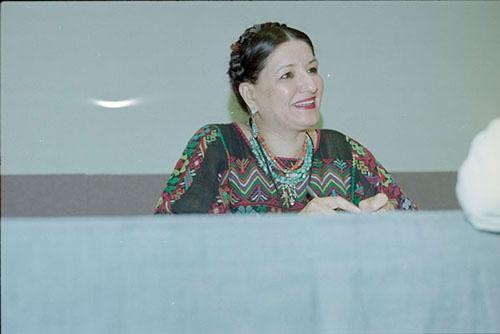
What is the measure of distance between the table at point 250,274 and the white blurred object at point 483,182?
0.06 feet

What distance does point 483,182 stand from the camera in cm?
63

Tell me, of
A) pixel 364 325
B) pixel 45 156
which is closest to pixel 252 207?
pixel 364 325

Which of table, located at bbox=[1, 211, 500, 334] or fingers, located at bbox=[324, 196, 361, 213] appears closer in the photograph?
table, located at bbox=[1, 211, 500, 334]

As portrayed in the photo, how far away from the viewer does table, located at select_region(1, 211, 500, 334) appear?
0.59 metres

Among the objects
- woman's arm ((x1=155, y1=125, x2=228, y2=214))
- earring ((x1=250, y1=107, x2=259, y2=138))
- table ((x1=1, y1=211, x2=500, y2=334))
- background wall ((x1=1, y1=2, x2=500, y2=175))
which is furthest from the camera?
background wall ((x1=1, y1=2, x2=500, y2=175))

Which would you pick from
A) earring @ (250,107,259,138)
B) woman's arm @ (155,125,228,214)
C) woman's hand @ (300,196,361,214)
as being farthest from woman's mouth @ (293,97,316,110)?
woman's hand @ (300,196,361,214)

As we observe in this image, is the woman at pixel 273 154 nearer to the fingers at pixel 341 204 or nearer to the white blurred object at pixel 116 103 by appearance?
the fingers at pixel 341 204

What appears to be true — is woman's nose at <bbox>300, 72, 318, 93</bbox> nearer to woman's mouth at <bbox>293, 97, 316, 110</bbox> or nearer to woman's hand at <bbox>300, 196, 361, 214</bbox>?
woman's mouth at <bbox>293, 97, 316, 110</bbox>

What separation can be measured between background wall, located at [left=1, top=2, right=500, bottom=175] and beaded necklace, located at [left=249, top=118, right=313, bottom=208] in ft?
3.47

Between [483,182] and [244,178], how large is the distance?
0.84 metres

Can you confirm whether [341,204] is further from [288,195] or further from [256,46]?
[256,46]

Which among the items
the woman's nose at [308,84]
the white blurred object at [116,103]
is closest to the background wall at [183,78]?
the white blurred object at [116,103]

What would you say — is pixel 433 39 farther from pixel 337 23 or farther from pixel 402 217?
pixel 402 217

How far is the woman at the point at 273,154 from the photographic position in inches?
54.8
